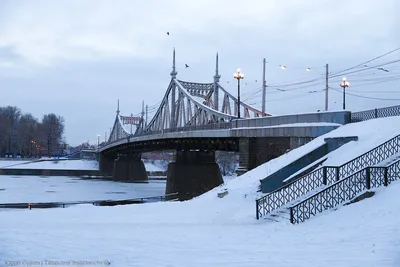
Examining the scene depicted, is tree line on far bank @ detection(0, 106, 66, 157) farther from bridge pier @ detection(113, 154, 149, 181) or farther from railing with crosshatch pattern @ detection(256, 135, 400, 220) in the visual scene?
railing with crosshatch pattern @ detection(256, 135, 400, 220)

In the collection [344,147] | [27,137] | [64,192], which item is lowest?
[64,192]

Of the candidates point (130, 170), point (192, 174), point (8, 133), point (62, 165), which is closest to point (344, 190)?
point (192, 174)

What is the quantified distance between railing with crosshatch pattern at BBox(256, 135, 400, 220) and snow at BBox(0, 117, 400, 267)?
2.79ft

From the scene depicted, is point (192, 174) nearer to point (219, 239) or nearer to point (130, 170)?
point (130, 170)

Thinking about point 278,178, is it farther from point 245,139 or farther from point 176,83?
point 176,83

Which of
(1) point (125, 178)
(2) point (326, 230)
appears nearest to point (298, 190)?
(2) point (326, 230)

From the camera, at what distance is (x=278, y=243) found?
38.2 ft

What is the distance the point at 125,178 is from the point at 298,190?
225 feet

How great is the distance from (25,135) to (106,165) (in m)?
40.6

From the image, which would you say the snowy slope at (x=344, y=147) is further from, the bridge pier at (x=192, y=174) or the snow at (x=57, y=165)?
the snow at (x=57, y=165)

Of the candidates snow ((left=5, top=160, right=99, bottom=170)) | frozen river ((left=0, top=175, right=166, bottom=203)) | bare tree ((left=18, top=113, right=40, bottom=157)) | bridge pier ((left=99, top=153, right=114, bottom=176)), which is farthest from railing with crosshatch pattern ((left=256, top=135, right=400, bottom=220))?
bare tree ((left=18, top=113, right=40, bottom=157))

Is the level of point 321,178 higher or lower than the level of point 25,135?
lower

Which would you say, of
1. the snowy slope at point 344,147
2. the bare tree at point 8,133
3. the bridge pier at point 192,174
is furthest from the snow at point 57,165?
the snowy slope at point 344,147

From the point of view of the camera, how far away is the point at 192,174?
53000 millimetres
